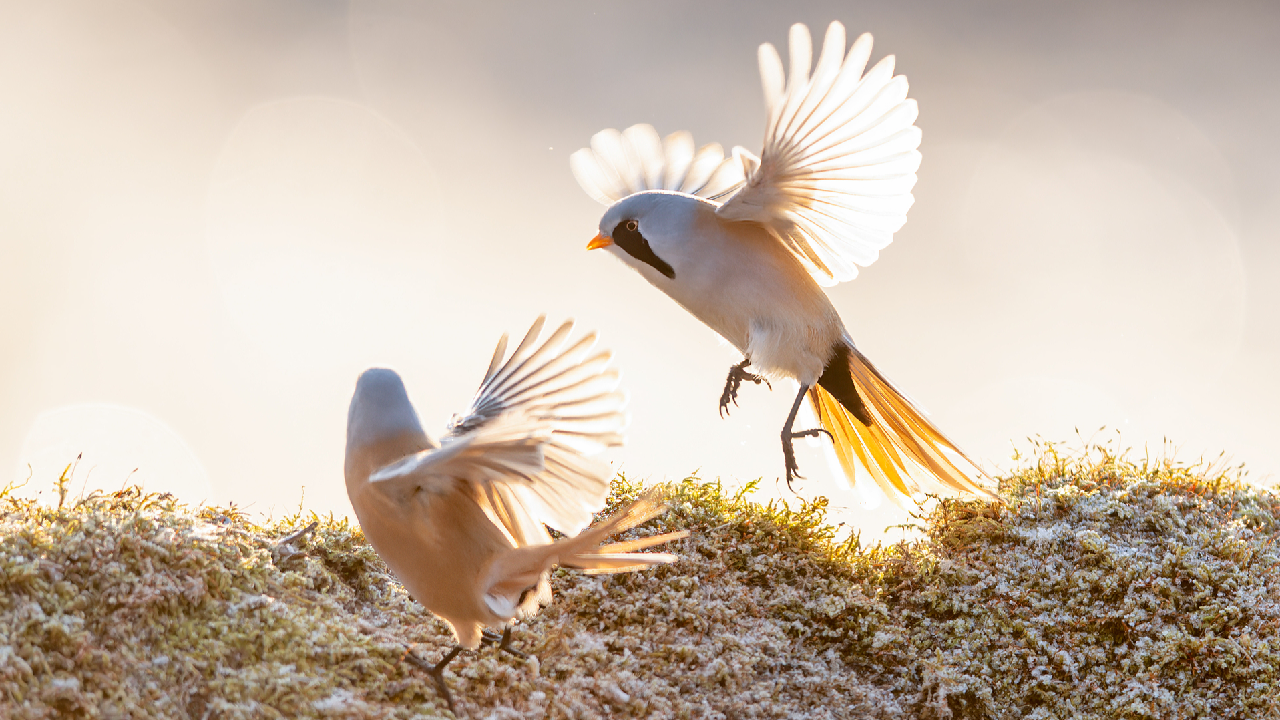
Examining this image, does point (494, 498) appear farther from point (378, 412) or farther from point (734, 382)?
point (734, 382)

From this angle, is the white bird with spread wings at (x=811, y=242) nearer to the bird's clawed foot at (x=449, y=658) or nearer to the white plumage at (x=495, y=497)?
the white plumage at (x=495, y=497)

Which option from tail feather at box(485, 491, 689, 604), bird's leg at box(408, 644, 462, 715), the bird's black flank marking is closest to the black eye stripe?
the bird's black flank marking

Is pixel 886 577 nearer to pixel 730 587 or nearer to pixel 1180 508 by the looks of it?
pixel 730 587

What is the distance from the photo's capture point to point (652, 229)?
3.99m

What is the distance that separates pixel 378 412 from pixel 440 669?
2.99 feet

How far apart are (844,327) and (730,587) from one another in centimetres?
126

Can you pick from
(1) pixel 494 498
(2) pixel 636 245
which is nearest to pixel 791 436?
(2) pixel 636 245

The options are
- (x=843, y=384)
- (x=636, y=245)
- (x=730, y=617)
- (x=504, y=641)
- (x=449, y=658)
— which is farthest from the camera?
(x=843, y=384)

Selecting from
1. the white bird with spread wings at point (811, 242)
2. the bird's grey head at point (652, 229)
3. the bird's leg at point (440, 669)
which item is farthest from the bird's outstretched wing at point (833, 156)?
the bird's leg at point (440, 669)

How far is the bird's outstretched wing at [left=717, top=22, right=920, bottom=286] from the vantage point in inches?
135

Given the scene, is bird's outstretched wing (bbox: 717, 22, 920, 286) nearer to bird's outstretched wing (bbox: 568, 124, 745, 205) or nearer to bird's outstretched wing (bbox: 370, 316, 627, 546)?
bird's outstretched wing (bbox: 568, 124, 745, 205)

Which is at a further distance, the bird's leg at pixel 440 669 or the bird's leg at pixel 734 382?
the bird's leg at pixel 734 382

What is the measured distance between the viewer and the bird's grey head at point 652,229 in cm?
394

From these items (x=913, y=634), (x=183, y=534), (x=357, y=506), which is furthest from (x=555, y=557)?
(x=913, y=634)
